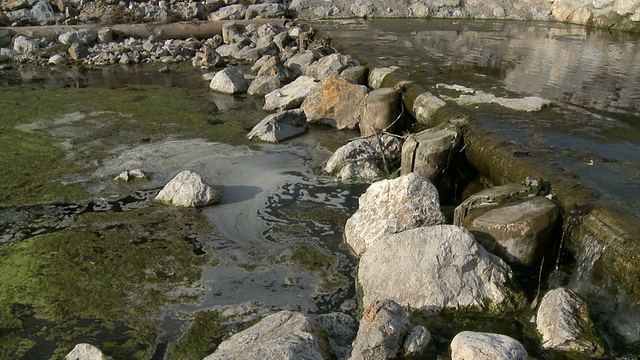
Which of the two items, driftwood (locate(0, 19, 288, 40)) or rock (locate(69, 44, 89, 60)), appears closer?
rock (locate(69, 44, 89, 60))

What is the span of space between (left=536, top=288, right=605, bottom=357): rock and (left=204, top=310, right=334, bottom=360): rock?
1522 millimetres

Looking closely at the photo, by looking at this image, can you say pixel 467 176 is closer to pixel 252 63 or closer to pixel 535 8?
pixel 252 63

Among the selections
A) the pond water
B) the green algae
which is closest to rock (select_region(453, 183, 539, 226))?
the pond water

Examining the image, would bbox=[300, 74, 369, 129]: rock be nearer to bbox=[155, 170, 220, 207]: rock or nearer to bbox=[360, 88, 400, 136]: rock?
bbox=[360, 88, 400, 136]: rock

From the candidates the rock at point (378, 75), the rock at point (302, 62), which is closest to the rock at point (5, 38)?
the rock at point (302, 62)

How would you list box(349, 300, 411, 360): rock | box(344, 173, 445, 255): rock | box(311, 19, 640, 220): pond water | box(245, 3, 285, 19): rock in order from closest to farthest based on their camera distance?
box(349, 300, 411, 360): rock < box(344, 173, 445, 255): rock < box(311, 19, 640, 220): pond water < box(245, 3, 285, 19): rock

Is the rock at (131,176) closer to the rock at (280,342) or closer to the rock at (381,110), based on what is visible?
the rock at (381,110)

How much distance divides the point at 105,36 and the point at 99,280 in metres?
13.4

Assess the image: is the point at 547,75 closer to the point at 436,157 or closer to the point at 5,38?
the point at 436,157

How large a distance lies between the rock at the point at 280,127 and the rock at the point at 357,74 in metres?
1.33

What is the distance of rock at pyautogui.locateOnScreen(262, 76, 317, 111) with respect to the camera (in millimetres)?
10320

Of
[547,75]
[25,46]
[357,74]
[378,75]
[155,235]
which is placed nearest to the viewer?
[155,235]

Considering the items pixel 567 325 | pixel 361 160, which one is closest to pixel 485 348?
pixel 567 325

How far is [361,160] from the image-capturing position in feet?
23.8
